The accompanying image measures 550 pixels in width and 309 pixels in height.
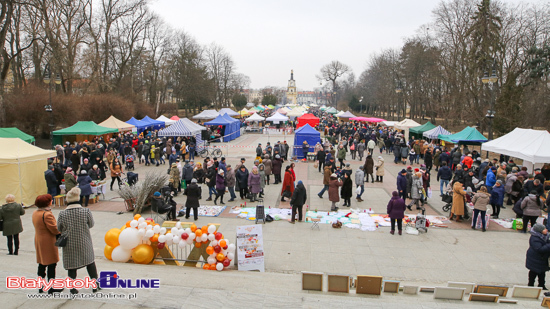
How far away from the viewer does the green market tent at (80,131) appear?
2073 centimetres

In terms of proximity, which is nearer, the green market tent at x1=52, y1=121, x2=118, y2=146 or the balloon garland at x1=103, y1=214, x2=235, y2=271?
the balloon garland at x1=103, y1=214, x2=235, y2=271

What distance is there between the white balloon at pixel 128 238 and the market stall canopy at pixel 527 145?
13487 mm

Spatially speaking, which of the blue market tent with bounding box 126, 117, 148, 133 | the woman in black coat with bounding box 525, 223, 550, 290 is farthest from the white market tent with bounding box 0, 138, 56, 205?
the blue market tent with bounding box 126, 117, 148, 133

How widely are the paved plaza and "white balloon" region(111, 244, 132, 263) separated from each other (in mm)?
172

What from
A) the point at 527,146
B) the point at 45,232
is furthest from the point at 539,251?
the point at 527,146

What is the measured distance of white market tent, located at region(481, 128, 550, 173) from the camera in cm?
1244

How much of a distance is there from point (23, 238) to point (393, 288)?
8.28m

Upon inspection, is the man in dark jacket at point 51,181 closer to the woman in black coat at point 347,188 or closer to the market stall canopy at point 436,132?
the woman in black coat at point 347,188

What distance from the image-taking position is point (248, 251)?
21.5ft

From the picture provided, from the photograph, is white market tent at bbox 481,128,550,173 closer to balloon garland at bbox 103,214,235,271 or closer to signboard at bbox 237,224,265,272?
signboard at bbox 237,224,265,272

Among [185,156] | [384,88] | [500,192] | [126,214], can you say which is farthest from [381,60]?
[126,214]

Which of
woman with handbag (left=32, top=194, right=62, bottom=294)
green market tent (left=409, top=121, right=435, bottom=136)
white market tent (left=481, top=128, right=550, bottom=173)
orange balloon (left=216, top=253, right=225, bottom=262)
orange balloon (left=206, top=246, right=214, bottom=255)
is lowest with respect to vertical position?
orange balloon (left=216, top=253, right=225, bottom=262)

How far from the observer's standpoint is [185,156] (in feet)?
67.5

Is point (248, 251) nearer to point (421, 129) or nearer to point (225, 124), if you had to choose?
point (421, 129)
